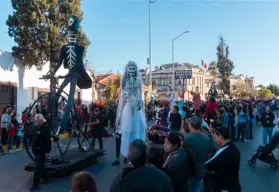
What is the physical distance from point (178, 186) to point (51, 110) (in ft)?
18.4

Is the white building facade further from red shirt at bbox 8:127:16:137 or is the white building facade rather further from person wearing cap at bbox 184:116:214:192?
person wearing cap at bbox 184:116:214:192

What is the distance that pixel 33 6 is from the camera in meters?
16.2

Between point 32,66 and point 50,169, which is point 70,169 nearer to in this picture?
point 50,169

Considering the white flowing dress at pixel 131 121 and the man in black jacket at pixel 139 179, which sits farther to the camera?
the white flowing dress at pixel 131 121

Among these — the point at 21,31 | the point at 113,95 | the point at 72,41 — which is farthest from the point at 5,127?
the point at 113,95

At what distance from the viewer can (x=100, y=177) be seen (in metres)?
7.20

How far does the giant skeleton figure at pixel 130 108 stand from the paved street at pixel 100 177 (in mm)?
935

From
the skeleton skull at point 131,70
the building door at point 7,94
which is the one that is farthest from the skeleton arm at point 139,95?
→ the building door at point 7,94

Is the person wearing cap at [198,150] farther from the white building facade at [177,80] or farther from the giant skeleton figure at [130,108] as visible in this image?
the white building facade at [177,80]

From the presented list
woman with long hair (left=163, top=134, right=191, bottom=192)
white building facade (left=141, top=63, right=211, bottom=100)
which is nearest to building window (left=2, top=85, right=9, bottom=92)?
woman with long hair (left=163, top=134, right=191, bottom=192)

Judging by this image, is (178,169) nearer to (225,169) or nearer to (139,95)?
(225,169)

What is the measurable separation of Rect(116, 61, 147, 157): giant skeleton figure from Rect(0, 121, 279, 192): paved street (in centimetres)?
93

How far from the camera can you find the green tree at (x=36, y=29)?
16.3 meters

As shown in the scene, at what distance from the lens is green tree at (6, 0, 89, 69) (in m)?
16.3
